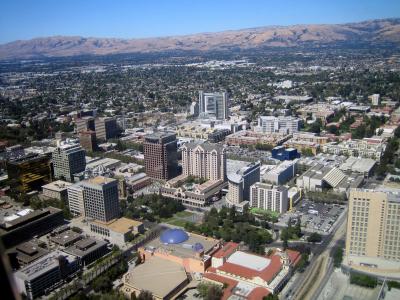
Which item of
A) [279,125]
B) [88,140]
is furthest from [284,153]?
[88,140]

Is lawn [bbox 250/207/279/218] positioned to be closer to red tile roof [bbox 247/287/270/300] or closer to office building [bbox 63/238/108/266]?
red tile roof [bbox 247/287/270/300]

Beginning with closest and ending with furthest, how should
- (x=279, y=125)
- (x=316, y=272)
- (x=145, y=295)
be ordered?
(x=145, y=295), (x=316, y=272), (x=279, y=125)

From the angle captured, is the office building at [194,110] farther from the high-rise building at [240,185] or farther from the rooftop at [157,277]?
the rooftop at [157,277]

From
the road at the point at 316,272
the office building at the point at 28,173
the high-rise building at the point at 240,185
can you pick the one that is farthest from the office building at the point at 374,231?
the office building at the point at 28,173

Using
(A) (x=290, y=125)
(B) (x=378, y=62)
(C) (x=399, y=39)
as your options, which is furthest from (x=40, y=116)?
(C) (x=399, y=39)

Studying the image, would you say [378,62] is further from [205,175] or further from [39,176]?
[39,176]

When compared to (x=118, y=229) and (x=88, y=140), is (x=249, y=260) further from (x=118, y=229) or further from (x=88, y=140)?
(x=88, y=140)
